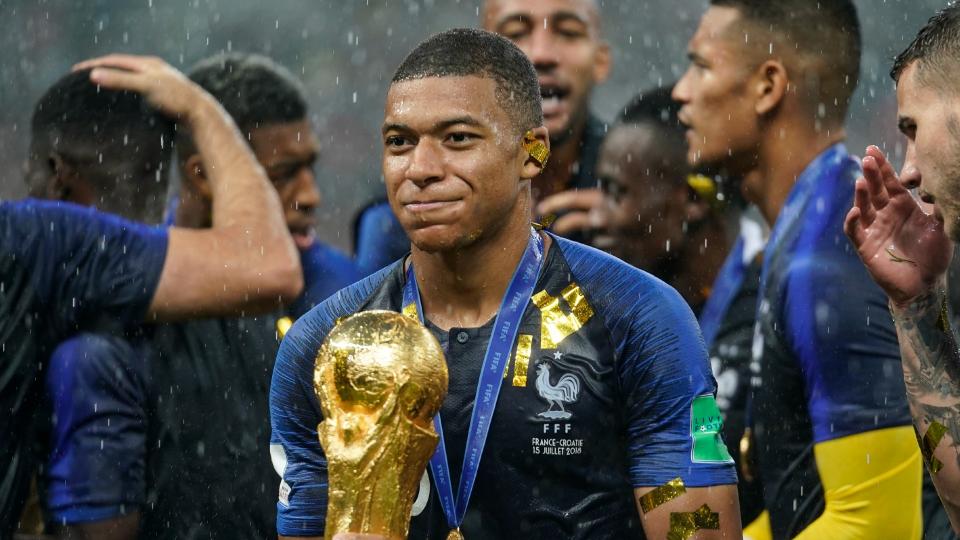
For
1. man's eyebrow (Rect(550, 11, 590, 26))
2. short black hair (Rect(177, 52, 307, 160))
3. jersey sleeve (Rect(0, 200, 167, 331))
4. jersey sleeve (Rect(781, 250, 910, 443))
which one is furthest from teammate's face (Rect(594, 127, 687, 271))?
jersey sleeve (Rect(0, 200, 167, 331))

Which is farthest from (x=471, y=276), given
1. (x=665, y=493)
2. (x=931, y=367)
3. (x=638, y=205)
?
(x=638, y=205)

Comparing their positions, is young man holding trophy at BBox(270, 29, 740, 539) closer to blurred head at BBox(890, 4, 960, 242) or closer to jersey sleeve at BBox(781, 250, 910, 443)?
blurred head at BBox(890, 4, 960, 242)

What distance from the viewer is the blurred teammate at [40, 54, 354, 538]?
14.5 feet

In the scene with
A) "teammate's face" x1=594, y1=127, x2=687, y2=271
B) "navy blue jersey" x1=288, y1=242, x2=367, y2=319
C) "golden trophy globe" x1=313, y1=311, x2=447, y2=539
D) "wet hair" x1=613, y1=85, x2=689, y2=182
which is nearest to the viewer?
"golden trophy globe" x1=313, y1=311, x2=447, y2=539

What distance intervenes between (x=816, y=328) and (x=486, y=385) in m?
1.55

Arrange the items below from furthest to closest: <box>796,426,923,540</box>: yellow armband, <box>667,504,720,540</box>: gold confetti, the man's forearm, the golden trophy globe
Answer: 1. <box>796,426,923,540</box>: yellow armband
2. the man's forearm
3. <box>667,504,720,540</box>: gold confetti
4. the golden trophy globe

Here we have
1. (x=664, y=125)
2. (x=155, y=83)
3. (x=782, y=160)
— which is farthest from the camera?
(x=664, y=125)

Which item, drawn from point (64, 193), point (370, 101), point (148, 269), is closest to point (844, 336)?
point (148, 269)

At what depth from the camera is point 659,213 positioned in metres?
5.91

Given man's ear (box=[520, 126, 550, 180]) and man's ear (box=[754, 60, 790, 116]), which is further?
man's ear (box=[754, 60, 790, 116])

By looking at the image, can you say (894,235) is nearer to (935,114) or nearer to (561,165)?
(935,114)

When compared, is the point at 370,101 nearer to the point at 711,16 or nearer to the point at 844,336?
the point at 711,16

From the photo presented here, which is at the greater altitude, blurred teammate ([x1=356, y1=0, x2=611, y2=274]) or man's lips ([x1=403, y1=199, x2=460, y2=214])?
blurred teammate ([x1=356, y1=0, x2=611, y2=274])

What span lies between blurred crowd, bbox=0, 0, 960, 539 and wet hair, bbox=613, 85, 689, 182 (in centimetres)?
4
